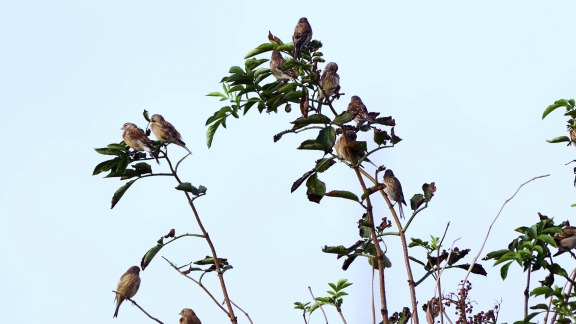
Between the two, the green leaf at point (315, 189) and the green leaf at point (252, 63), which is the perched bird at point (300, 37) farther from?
the green leaf at point (315, 189)

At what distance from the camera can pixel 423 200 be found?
2.42m

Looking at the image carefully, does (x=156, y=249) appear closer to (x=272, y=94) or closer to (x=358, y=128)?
(x=272, y=94)

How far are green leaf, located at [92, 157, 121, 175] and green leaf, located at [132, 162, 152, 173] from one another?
81 millimetres

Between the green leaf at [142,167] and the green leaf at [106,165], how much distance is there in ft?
0.27

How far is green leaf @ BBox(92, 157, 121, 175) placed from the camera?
2.52 m

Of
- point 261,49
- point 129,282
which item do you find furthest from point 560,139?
point 129,282

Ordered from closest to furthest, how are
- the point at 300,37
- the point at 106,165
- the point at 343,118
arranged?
the point at 343,118 → the point at 106,165 → the point at 300,37

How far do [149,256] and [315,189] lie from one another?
0.78m

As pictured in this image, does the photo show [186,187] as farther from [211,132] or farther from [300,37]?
[300,37]

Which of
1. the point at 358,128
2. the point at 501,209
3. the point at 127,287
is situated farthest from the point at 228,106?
the point at 127,287

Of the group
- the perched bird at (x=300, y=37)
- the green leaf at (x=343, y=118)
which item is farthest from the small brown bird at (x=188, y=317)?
the green leaf at (x=343, y=118)

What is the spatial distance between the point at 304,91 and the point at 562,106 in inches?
54.6

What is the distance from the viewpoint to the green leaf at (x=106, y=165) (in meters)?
2.52

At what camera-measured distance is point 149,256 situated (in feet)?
8.36
